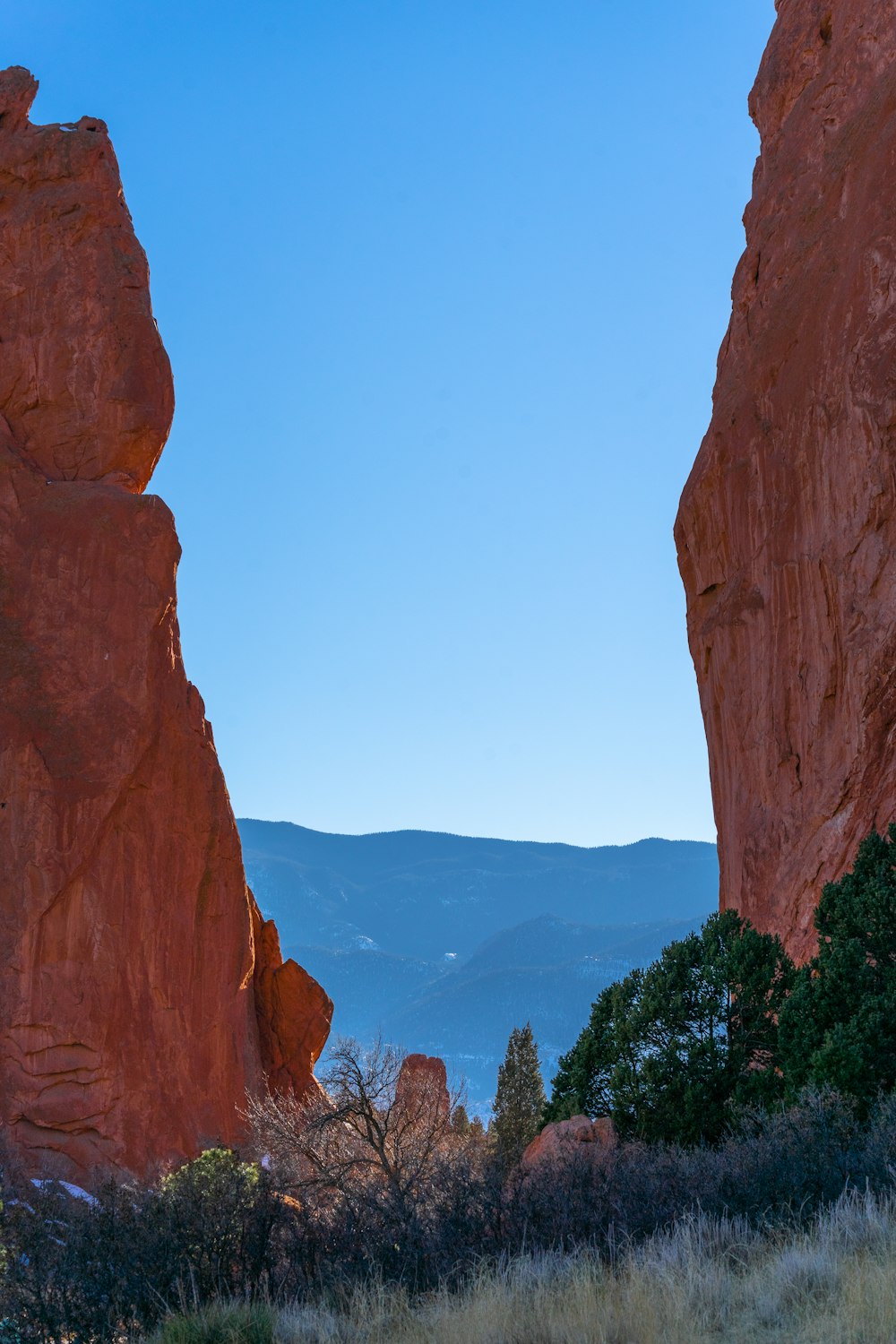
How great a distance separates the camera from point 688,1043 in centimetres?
1988

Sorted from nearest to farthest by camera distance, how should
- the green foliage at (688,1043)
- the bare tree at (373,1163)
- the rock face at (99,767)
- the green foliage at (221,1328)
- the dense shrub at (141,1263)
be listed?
the green foliage at (221,1328), the dense shrub at (141,1263), the bare tree at (373,1163), the green foliage at (688,1043), the rock face at (99,767)

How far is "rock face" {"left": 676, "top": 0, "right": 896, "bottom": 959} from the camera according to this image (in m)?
24.3

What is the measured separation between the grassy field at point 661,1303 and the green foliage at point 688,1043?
814 centimetres

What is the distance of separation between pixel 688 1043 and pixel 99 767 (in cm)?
1803

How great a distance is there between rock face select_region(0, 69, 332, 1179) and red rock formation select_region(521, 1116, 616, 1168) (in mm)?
14995

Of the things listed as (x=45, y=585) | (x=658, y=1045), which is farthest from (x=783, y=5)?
(x=658, y=1045)

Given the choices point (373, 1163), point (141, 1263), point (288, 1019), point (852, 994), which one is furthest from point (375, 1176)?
point (288, 1019)

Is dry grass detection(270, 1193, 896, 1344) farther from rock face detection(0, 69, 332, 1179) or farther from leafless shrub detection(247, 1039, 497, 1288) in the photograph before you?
rock face detection(0, 69, 332, 1179)

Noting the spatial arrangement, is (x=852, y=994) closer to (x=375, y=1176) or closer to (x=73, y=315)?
(x=375, y=1176)

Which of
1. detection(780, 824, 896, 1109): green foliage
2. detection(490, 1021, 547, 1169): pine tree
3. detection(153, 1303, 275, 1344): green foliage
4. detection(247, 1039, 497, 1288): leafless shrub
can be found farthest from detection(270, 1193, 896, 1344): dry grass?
detection(490, 1021, 547, 1169): pine tree

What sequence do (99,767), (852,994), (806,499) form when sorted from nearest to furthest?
(852,994)
(806,499)
(99,767)

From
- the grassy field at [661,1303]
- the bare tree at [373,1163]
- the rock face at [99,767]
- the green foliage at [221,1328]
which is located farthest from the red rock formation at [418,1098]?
the green foliage at [221,1328]

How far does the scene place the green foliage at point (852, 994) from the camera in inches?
648

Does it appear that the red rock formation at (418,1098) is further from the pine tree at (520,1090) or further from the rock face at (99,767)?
the pine tree at (520,1090)
